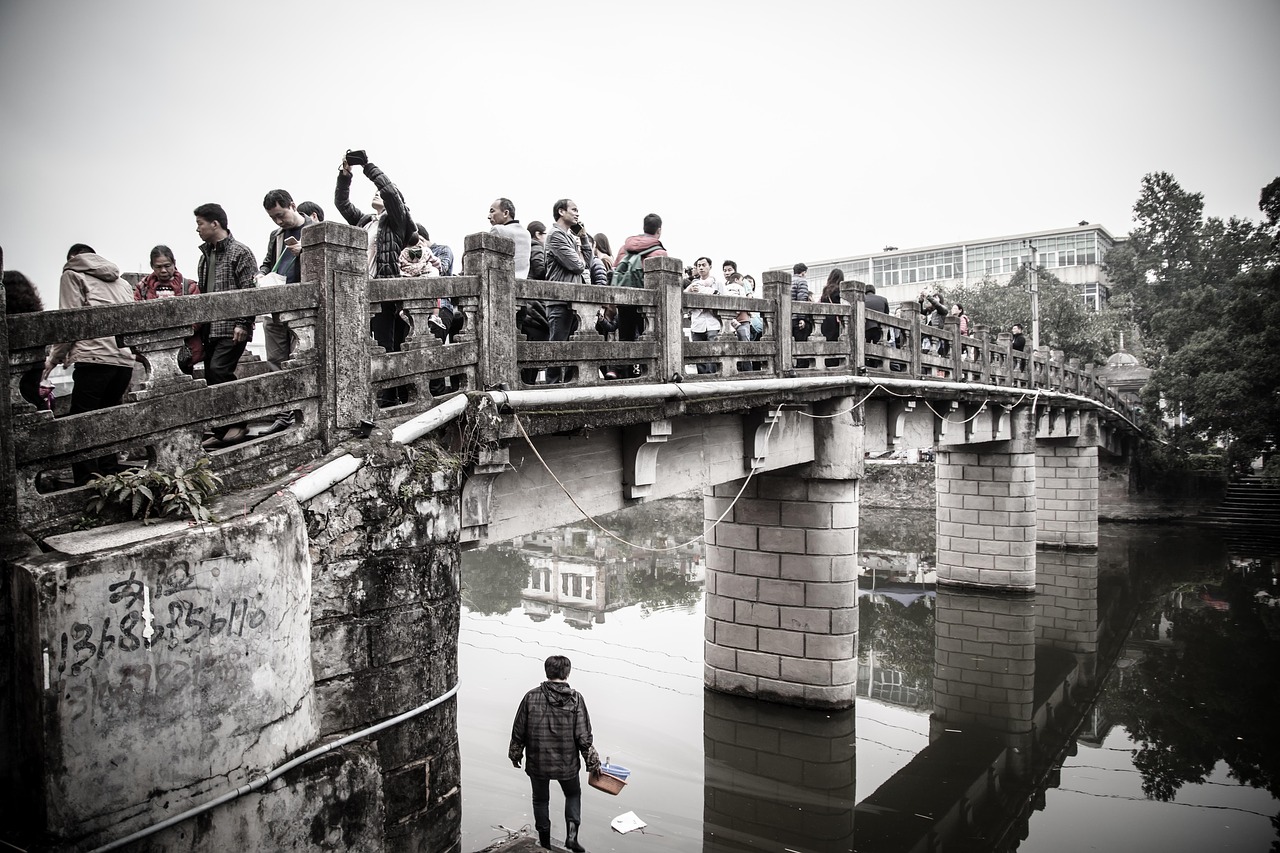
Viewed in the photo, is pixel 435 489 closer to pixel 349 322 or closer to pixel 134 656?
pixel 349 322

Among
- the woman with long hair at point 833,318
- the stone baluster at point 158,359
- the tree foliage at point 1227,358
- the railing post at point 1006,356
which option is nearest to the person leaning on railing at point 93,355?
the stone baluster at point 158,359

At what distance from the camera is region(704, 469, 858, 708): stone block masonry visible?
10.9m

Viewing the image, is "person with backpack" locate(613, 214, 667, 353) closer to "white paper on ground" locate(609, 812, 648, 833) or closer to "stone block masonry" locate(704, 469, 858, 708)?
"stone block masonry" locate(704, 469, 858, 708)

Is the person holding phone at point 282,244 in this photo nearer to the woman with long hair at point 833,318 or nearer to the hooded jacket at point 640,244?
the hooded jacket at point 640,244

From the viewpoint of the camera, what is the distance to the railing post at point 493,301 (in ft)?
18.8

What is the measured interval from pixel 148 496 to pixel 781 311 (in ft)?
24.4

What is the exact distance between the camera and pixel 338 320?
15.7 ft

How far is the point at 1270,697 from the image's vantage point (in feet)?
44.4

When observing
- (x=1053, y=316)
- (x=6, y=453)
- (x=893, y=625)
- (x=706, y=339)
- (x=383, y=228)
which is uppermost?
(x=1053, y=316)

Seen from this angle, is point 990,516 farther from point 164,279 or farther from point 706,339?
point 164,279

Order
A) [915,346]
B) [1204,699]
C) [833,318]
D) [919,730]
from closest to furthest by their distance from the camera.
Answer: [833,318], [919,730], [915,346], [1204,699]

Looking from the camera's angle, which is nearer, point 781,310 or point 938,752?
point 781,310

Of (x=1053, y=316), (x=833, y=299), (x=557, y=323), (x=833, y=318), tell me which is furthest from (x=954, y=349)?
(x=1053, y=316)

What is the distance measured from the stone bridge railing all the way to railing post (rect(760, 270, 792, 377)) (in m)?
2.36
